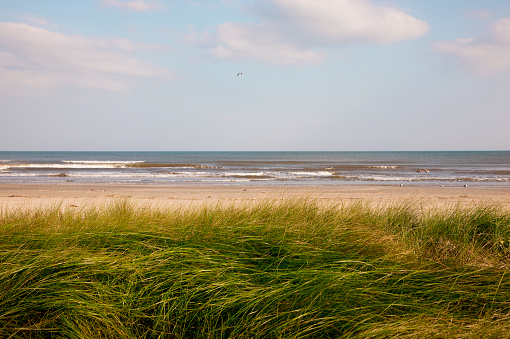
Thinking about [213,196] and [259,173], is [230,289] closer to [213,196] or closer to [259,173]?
[213,196]

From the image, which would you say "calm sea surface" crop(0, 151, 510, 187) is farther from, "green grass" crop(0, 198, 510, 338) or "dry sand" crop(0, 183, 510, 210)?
"green grass" crop(0, 198, 510, 338)

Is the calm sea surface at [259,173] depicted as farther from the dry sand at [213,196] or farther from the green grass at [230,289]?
the green grass at [230,289]

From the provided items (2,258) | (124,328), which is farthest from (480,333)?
(2,258)

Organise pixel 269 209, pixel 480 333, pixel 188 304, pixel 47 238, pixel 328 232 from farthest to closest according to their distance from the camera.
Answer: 1. pixel 269 209
2. pixel 328 232
3. pixel 47 238
4. pixel 188 304
5. pixel 480 333

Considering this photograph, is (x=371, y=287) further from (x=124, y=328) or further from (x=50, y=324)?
(x=50, y=324)

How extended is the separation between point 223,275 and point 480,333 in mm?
1637

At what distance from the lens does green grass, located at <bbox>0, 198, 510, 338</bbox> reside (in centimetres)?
217

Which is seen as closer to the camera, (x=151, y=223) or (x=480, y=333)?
(x=480, y=333)

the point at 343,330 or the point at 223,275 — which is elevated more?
the point at 223,275

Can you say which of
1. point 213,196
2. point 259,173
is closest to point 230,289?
point 213,196

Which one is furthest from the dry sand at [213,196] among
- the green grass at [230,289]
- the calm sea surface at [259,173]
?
the green grass at [230,289]

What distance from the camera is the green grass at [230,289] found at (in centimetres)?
217

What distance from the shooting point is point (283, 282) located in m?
2.51

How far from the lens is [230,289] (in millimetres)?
2410
